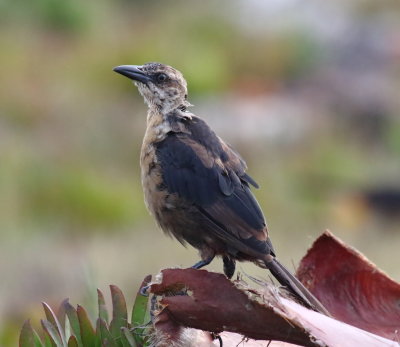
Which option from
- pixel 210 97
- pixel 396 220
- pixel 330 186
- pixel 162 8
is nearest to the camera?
pixel 396 220

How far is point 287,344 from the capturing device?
2715mm

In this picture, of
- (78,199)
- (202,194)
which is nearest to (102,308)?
(202,194)

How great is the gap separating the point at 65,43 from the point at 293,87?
325 cm

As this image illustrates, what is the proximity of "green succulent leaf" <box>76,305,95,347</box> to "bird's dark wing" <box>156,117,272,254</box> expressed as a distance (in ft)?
3.61

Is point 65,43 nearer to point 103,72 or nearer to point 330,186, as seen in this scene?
point 103,72

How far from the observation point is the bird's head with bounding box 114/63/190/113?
15.6 ft

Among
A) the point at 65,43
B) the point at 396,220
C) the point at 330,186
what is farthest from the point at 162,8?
the point at 396,220

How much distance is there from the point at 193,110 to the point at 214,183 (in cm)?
852

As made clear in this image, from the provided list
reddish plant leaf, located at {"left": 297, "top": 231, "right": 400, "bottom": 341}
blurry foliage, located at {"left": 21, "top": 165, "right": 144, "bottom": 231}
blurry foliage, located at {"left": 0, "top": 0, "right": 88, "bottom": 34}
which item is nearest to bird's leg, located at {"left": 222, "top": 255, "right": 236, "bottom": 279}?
reddish plant leaf, located at {"left": 297, "top": 231, "right": 400, "bottom": 341}

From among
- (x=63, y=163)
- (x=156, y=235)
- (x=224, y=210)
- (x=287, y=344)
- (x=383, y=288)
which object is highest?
(x=63, y=163)

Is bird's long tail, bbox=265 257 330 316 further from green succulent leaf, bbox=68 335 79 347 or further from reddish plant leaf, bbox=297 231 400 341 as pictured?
green succulent leaf, bbox=68 335 79 347

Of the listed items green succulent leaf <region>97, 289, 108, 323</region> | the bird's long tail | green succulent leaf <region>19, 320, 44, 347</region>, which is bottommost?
green succulent leaf <region>19, 320, 44, 347</region>

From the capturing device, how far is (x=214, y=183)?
13.5 feet

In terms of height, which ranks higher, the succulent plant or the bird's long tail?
the bird's long tail
